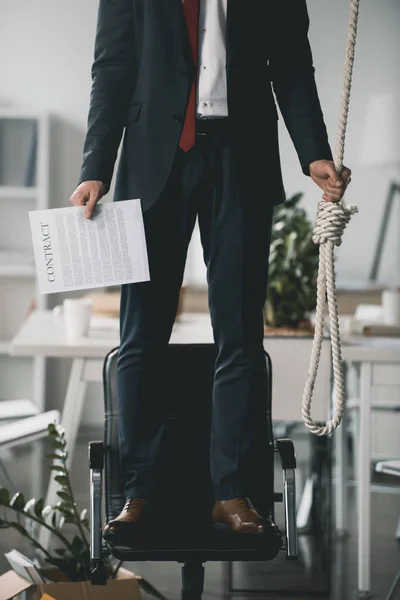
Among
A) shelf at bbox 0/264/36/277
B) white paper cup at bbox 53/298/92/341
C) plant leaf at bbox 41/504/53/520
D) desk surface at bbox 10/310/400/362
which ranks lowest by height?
plant leaf at bbox 41/504/53/520

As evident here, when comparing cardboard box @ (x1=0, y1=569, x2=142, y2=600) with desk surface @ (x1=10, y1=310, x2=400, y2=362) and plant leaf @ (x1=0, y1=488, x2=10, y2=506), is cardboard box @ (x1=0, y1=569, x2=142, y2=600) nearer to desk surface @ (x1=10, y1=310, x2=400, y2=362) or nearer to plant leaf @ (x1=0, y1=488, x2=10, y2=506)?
plant leaf @ (x1=0, y1=488, x2=10, y2=506)

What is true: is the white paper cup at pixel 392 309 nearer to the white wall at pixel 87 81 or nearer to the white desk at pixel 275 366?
the white desk at pixel 275 366

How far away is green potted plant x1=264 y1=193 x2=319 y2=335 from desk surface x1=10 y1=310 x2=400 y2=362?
5.3 inches

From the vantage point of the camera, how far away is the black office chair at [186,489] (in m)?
1.81

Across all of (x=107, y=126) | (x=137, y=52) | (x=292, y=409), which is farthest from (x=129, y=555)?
(x=292, y=409)

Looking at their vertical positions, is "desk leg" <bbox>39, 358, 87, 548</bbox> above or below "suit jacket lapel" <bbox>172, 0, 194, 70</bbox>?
below

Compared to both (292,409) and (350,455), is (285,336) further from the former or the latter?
(350,455)

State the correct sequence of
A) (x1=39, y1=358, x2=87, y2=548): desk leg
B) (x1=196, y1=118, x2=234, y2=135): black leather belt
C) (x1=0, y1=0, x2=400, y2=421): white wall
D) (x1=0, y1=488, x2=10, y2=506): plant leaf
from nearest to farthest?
(x1=196, y1=118, x2=234, y2=135): black leather belt → (x1=0, y1=488, x2=10, y2=506): plant leaf → (x1=39, y1=358, x2=87, y2=548): desk leg → (x1=0, y1=0, x2=400, y2=421): white wall

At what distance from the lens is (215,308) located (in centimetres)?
196

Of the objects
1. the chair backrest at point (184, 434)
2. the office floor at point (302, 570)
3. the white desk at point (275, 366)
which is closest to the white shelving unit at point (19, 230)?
the office floor at point (302, 570)

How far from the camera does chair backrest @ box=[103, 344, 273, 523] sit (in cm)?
209

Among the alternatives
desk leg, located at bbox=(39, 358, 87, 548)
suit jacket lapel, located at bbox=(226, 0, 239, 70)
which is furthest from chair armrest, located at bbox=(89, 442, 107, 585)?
desk leg, located at bbox=(39, 358, 87, 548)

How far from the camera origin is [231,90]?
188cm

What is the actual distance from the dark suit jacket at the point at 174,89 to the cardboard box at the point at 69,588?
108 cm
